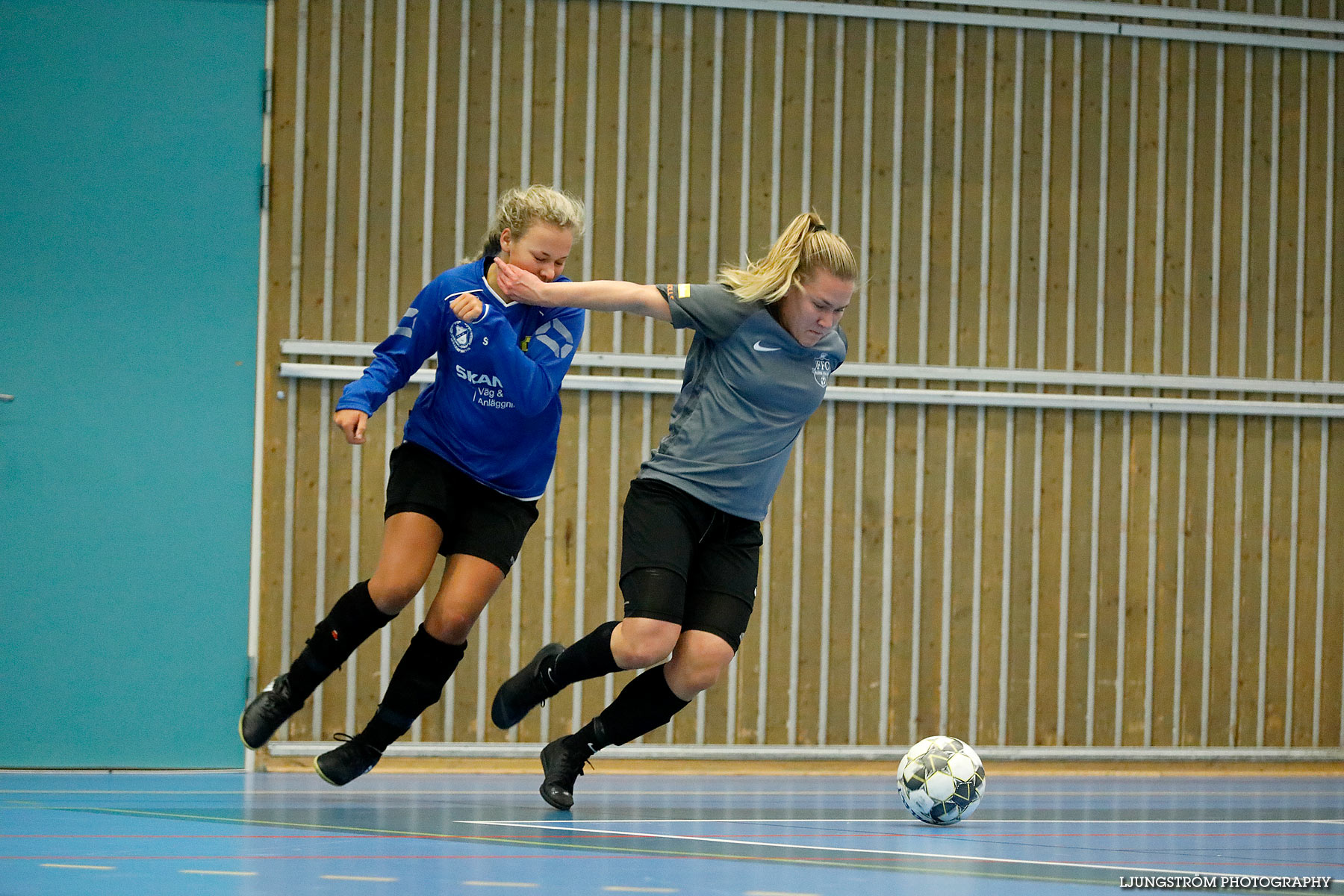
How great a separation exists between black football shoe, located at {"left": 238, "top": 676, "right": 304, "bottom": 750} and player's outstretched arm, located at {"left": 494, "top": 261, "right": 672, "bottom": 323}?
133cm

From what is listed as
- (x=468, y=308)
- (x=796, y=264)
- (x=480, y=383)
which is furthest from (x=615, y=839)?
(x=796, y=264)

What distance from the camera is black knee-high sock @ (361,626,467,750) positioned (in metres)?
3.88

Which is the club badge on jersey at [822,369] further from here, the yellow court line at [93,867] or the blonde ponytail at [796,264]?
the yellow court line at [93,867]

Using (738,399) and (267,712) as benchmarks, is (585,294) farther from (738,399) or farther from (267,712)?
(267,712)

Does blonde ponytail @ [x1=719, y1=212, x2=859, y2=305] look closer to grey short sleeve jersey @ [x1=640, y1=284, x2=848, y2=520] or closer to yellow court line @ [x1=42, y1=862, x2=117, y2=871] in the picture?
grey short sleeve jersey @ [x1=640, y1=284, x2=848, y2=520]

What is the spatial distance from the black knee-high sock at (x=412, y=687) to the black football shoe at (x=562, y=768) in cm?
37

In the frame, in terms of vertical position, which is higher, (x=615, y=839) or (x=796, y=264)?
(x=796, y=264)

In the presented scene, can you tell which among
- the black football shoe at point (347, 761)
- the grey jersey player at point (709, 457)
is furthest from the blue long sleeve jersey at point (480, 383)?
the black football shoe at point (347, 761)

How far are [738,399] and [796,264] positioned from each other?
1.27ft

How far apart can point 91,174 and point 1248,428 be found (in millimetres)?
5514

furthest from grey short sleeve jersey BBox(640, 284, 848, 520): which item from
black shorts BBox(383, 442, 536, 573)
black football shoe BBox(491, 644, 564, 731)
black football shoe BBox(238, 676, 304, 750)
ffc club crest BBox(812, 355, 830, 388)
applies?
black football shoe BBox(238, 676, 304, 750)

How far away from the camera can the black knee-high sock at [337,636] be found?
3.86 metres

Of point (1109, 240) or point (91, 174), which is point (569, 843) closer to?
point (91, 174)

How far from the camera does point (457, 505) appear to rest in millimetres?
3916
